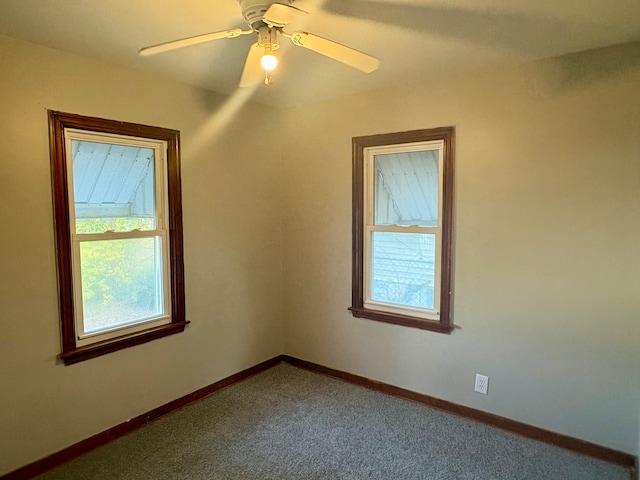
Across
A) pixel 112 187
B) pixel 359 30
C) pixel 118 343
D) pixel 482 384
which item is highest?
pixel 359 30

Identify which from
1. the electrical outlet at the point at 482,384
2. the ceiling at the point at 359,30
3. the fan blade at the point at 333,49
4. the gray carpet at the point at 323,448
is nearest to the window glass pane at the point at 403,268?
the electrical outlet at the point at 482,384

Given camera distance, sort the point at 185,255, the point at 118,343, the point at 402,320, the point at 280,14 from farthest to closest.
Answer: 1. the point at 402,320
2. the point at 185,255
3. the point at 118,343
4. the point at 280,14

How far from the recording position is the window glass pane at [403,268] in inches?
119

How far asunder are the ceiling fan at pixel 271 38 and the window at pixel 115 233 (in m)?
0.95

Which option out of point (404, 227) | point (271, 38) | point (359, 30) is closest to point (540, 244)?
point (404, 227)

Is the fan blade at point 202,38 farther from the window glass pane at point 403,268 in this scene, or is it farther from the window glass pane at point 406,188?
the window glass pane at point 403,268

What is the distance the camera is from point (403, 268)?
316cm

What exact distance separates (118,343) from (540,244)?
277 cm

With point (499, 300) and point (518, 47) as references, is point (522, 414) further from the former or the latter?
point (518, 47)

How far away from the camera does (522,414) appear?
2.66m

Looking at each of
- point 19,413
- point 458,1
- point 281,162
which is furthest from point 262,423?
point 458,1

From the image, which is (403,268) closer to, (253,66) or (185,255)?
(185,255)

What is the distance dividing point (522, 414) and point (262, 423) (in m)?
1.74

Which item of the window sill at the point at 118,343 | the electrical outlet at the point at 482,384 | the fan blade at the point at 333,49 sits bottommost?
the electrical outlet at the point at 482,384
